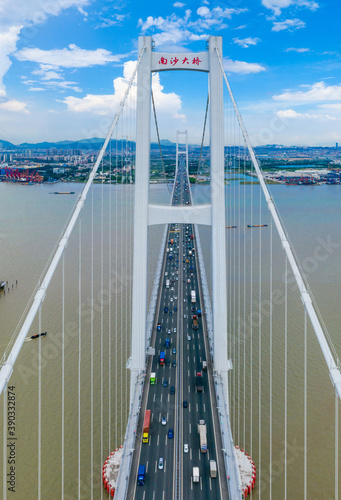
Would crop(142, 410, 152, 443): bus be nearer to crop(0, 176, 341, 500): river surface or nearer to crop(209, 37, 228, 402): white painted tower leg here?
crop(0, 176, 341, 500): river surface

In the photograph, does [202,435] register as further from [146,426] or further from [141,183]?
[141,183]

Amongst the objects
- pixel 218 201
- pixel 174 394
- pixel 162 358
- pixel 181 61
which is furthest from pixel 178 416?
pixel 181 61

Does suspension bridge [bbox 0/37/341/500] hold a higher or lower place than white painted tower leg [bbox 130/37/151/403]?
lower

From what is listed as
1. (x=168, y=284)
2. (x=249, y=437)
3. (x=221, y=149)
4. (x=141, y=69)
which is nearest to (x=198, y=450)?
(x=249, y=437)

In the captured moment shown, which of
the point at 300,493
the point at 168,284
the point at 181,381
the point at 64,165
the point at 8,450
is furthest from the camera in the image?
the point at 64,165

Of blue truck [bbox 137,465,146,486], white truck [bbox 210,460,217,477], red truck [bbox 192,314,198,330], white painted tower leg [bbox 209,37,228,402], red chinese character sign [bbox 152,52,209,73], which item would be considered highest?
red chinese character sign [bbox 152,52,209,73]

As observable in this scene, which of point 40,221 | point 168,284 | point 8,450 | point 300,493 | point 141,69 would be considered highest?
point 141,69

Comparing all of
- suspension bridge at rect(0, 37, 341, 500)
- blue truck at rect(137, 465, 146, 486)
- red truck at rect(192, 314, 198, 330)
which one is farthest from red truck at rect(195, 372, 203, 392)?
red truck at rect(192, 314, 198, 330)

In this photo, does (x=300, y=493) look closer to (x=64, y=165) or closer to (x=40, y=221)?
(x=40, y=221)
